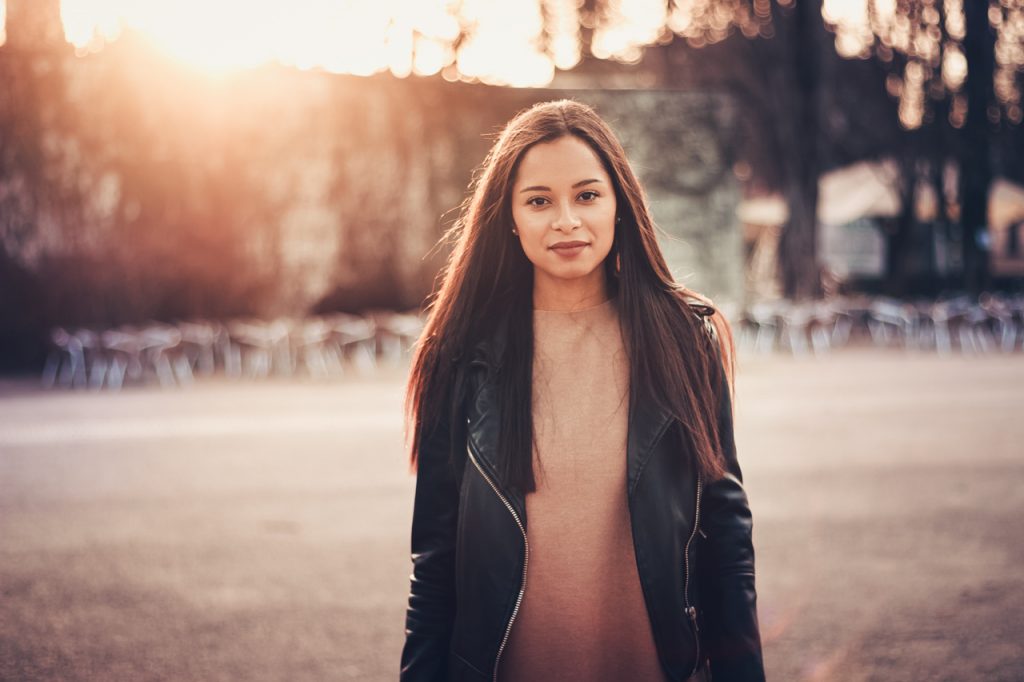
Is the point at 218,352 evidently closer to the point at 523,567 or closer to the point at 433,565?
the point at 433,565

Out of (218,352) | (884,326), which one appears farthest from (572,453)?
(884,326)

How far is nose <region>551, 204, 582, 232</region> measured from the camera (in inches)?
75.6

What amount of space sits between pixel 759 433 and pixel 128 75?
14.3m

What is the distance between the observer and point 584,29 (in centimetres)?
2172

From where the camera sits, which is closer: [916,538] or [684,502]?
[684,502]

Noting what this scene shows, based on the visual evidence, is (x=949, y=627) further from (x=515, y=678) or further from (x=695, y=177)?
(x=695, y=177)

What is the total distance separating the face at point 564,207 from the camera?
1.94 m

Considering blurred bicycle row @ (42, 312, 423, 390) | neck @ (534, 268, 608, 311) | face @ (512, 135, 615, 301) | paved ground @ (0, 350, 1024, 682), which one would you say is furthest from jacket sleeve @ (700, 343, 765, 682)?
blurred bicycle row @ (42, 312, 423, 390)

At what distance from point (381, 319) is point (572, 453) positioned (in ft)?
49.7

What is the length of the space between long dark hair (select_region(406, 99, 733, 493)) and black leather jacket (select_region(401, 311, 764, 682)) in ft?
0.13

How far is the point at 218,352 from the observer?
54.2ft

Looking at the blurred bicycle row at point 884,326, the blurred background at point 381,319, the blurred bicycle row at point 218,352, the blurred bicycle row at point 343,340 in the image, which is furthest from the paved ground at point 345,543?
the blurred bicycle row at point 884,326

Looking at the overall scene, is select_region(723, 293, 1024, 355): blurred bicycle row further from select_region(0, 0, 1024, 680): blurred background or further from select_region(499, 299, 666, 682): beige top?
select_region(499, 299, 666, 682): beige top

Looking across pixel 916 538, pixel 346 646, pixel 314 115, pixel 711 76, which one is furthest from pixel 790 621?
pixel 711 76
